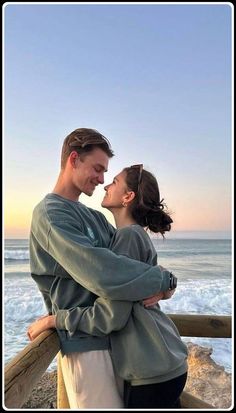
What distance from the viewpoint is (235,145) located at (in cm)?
169

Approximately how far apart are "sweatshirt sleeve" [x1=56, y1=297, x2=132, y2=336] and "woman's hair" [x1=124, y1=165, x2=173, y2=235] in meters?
0.36

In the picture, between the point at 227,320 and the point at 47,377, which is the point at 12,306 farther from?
the point at 227,320

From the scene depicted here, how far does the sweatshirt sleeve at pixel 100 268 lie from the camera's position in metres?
1.33

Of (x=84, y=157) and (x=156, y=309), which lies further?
(x=84, y=157)

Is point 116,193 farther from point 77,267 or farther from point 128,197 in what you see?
point 77,267

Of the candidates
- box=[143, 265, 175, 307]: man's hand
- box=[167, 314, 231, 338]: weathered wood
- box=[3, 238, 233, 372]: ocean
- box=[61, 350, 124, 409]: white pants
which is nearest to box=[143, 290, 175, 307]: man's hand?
box=[143, 265, 175, 307]: man's hand

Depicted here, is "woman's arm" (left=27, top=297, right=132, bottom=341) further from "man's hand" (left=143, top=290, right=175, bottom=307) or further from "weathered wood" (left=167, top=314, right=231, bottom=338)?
"weathered wood" (left=167, top=314, right=231, bottom=338)

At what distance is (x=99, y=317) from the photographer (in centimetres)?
136

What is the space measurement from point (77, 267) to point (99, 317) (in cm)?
17

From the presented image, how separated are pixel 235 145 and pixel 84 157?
577 millimetres

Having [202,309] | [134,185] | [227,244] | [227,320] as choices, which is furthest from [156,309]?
[227,244]

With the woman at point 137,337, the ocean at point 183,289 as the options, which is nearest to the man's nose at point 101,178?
the woman at point 137,337

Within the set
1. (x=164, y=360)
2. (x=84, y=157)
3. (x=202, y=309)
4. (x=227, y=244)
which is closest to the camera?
(x=164, y=360)

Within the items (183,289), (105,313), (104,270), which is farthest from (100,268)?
(183,289)
